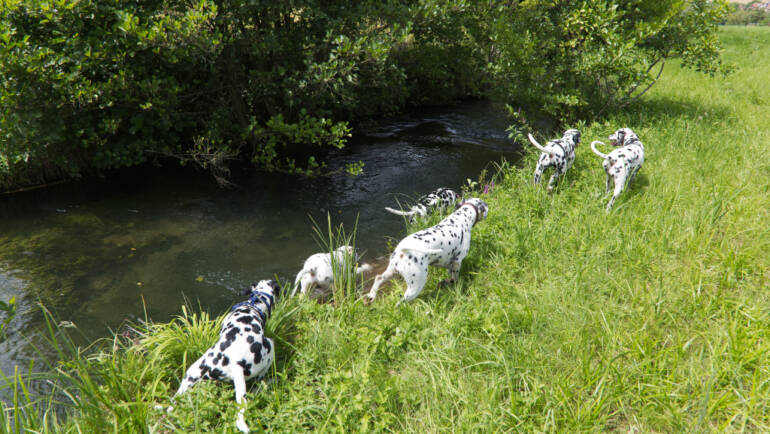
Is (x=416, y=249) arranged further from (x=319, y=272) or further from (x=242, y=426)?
(x=242, y=426)

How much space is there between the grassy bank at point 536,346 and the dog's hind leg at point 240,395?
8cm

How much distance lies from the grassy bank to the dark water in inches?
46.2

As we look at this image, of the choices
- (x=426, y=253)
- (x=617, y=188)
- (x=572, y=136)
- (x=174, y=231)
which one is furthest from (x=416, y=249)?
(x=174, y=231)

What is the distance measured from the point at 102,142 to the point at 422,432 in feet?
27.3

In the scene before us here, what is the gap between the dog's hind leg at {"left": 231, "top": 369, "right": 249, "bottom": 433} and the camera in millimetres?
2787

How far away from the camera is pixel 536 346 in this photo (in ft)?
10.8

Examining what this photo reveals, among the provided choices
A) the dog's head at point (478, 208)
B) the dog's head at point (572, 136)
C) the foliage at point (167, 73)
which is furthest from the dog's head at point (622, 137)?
the foliage at point (167, 73)

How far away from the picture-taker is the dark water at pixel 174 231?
5156 millimetres

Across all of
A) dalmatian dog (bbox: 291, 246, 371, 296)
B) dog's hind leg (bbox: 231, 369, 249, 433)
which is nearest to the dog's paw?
dog's hind leg (bbox: 231, 369, 249, 433)

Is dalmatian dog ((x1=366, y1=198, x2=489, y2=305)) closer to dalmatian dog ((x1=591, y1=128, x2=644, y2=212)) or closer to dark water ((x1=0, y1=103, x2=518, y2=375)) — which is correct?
dark water ((x1=0, y1=103, x2=518, y2=375))

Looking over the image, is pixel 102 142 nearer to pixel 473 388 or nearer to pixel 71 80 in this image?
pixel 71 80

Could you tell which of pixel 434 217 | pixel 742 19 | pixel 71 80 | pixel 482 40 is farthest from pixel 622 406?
pixel 742 19

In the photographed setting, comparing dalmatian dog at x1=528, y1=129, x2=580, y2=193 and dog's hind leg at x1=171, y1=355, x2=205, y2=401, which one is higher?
dalmatian dog at x1=528, y1=129, x2=580, y2=193

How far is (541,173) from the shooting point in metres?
6.55
